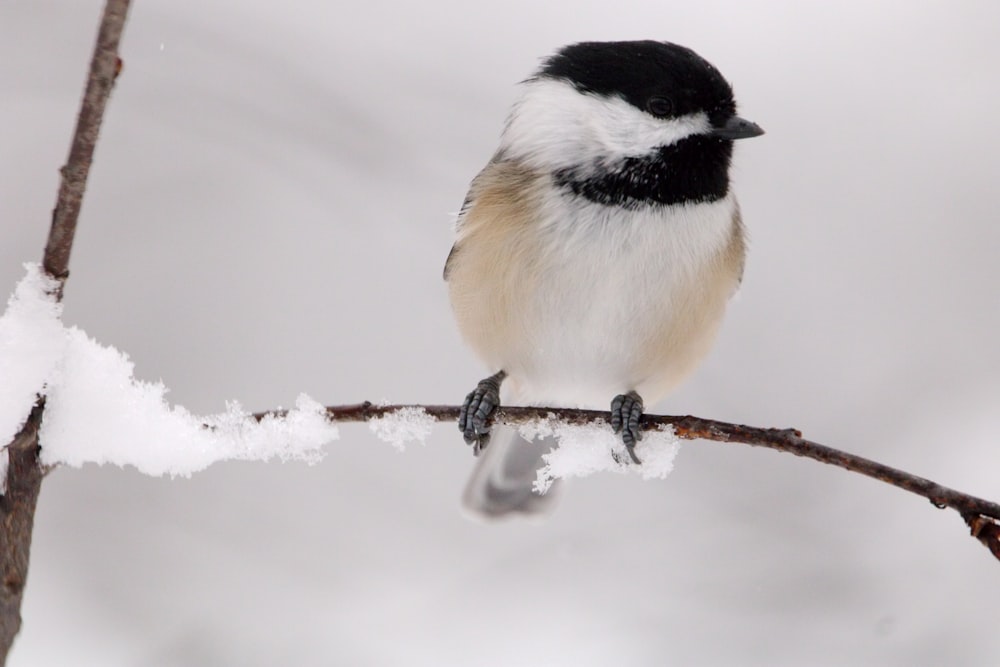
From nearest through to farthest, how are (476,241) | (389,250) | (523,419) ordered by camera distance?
1. (523,419)
2. (476,241)
3. (389,250)

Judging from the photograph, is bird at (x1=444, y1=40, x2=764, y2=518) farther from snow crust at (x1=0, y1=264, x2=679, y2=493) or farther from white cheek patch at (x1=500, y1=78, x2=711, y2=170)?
snow crust at (x1=0, y1=264, x2=679, y2=493)

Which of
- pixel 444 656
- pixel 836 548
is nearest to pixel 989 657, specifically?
pixel 836 548

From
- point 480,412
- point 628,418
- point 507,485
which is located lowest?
point 507,485

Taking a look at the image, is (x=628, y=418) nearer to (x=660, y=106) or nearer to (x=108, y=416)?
(x=660, y=106)

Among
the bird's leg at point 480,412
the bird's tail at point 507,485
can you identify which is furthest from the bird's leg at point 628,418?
the bird's tail at point 507,485

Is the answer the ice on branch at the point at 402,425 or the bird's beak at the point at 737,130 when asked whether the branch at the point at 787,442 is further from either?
the bird's beak at the point at 737,130

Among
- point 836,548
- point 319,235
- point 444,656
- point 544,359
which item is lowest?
point 444,656

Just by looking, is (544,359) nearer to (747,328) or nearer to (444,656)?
(444,656)

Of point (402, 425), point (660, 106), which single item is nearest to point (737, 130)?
point (660, 106)
